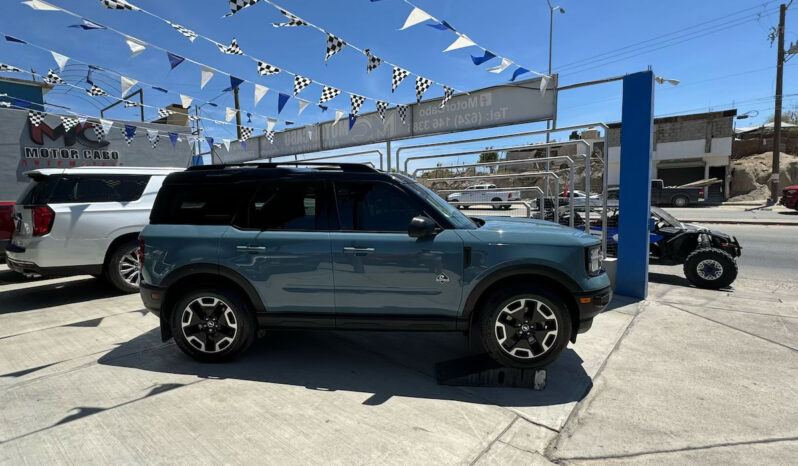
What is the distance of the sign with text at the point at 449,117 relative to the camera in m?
8.13

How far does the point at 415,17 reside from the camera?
583 centimetres

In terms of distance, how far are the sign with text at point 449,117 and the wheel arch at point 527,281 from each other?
5.28 meters

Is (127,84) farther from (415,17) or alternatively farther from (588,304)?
(588,304)

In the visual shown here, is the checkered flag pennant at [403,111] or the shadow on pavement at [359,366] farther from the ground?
the checkered flag pennant at [403,111]

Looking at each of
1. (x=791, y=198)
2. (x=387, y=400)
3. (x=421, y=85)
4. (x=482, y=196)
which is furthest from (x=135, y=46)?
(x=791, y=198)

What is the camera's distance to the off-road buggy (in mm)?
6523

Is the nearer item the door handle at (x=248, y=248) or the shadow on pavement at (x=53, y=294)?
the door handle at (x=248, y=248)

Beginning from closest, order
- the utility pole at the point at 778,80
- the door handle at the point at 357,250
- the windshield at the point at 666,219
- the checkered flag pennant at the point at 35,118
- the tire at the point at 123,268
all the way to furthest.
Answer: the door handle at the point at 357,250, the tire at the point at 123,268, the windshield at the point at 666,219, the checkered flag pennant at the point at 35,118, the utility pole at the point at 778,80

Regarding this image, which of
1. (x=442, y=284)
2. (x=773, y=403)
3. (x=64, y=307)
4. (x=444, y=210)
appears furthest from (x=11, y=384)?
(x=773, y=403)

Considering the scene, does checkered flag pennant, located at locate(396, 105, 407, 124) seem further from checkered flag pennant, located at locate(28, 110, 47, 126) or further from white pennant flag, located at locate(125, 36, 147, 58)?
checkered flag pennant, located at locate(28, 110, 47, 126)

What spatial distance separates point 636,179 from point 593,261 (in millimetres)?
2785

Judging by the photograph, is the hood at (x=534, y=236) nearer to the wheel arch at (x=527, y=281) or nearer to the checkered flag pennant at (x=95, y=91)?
the wheel arch at (x=527, y=281)

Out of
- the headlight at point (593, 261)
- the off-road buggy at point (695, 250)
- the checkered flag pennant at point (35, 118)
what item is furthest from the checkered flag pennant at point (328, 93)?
the checkered flag pennant at point (35, 118)

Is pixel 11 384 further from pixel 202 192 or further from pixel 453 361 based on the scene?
pixel 453 361
